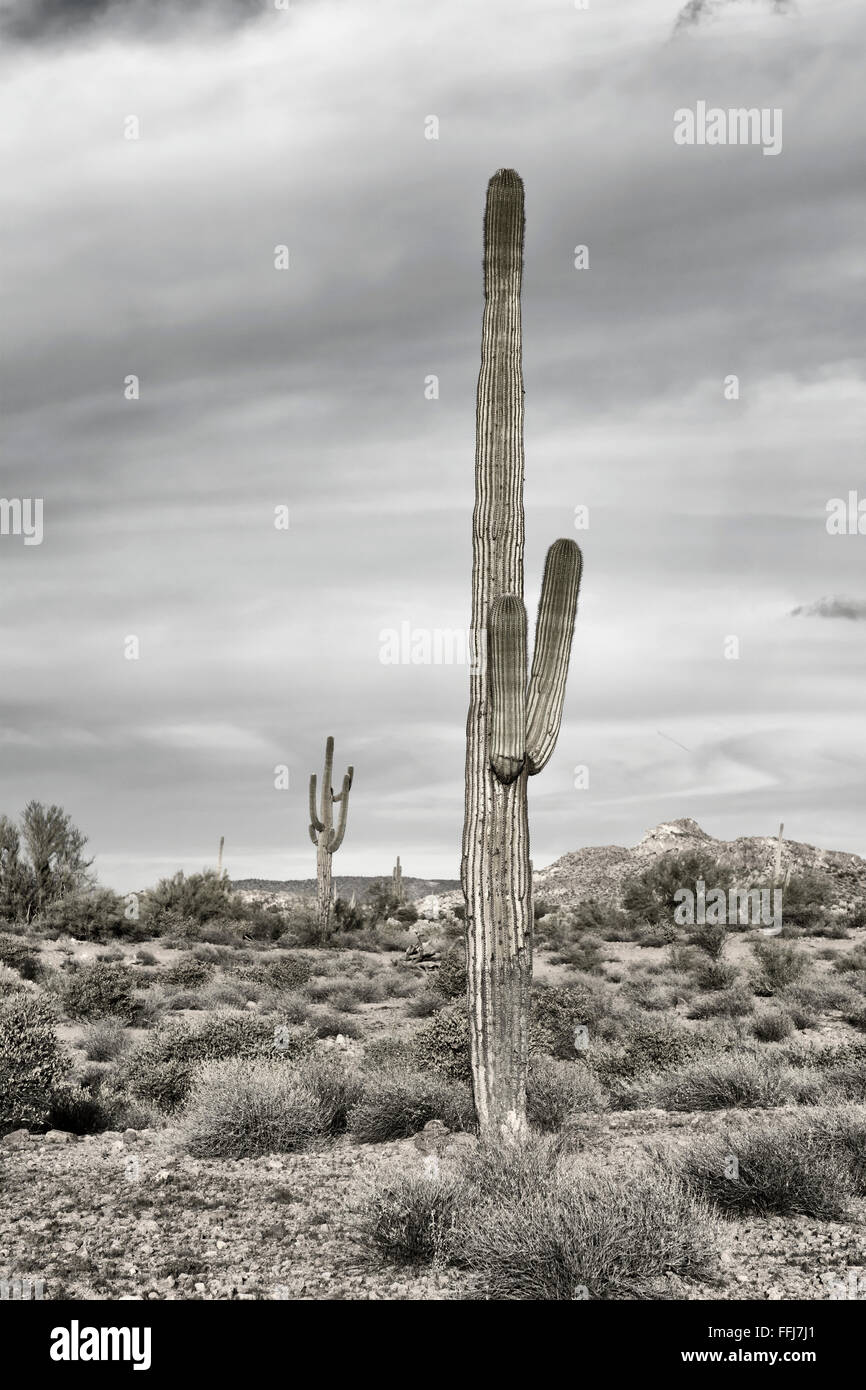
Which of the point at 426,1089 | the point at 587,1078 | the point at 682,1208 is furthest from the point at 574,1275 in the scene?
the point at 587,1078

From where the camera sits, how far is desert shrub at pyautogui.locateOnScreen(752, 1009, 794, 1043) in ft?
57.2

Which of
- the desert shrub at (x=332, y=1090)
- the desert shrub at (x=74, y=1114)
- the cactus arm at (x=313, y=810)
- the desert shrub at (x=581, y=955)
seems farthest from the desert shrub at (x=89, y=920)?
the desert shrub at (x=332, y=1090)

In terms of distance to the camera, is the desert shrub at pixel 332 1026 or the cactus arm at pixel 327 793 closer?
the desert shrub at pixel 332 1026

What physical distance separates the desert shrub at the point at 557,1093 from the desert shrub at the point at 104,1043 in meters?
6.43

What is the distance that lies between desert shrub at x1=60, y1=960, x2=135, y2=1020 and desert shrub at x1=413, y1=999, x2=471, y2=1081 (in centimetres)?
786

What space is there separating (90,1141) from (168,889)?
27549 millimetres

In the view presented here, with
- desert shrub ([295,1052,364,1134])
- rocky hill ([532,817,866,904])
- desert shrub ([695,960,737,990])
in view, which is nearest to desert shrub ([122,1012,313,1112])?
desert shrub ([295,1052,364,1134])

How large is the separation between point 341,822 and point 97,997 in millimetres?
13021

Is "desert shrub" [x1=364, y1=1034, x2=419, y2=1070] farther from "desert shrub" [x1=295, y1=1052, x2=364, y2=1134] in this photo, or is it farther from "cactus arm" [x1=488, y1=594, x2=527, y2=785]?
"cactus arm" [x1=488, y1=594, x2=527, y2=785]

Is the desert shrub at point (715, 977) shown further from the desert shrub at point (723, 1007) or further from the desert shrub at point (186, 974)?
the desert shrub at point (186, 974)

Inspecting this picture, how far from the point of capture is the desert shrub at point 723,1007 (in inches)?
781

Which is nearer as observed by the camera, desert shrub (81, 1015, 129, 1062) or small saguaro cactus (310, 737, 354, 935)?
desert shrub (81, 1015, 129, 1062)

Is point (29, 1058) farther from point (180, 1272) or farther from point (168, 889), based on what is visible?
point (168, 889)

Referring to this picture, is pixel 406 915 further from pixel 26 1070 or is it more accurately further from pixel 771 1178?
pixel 771 1178
